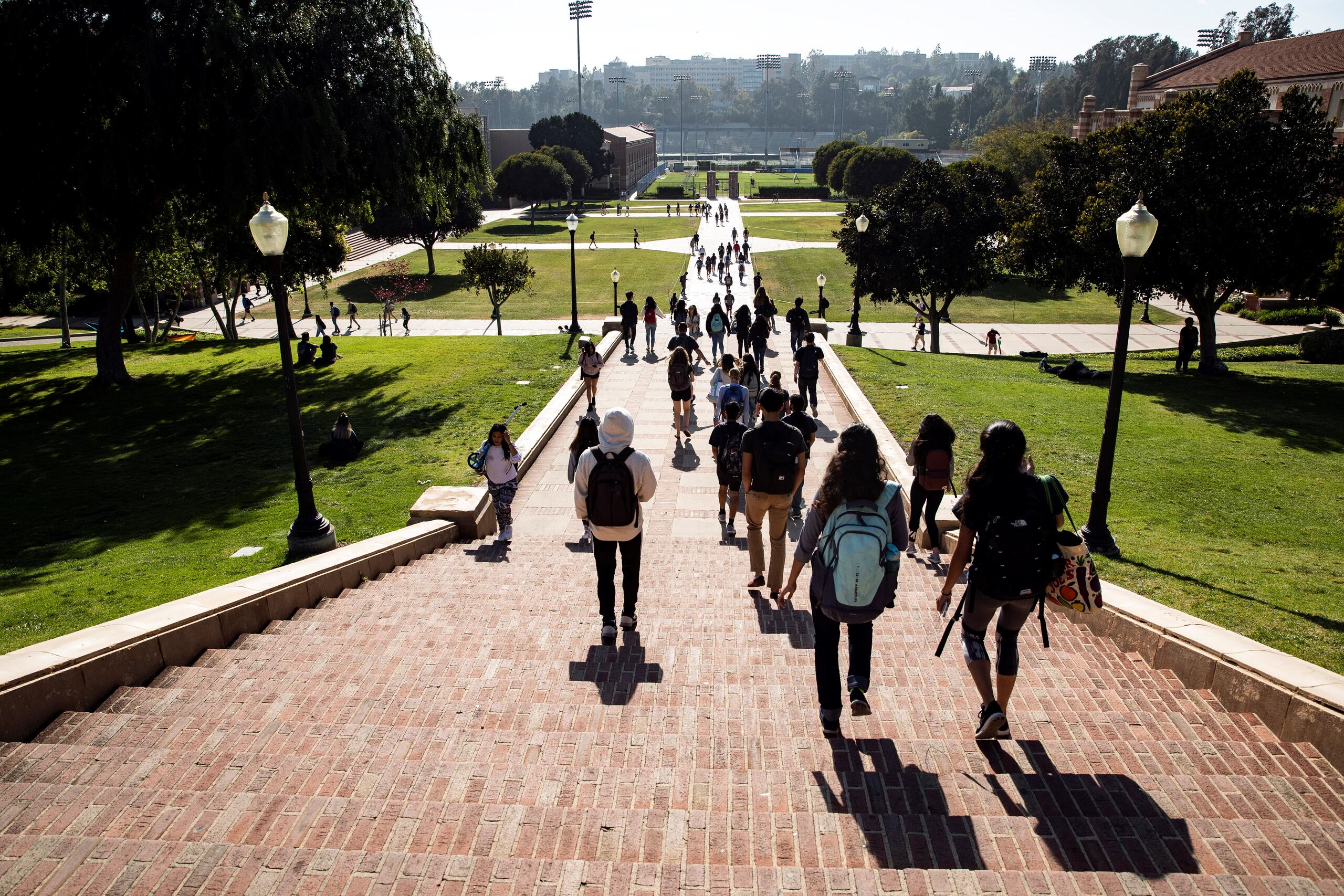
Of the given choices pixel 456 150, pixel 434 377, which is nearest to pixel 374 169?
pixel 456 150

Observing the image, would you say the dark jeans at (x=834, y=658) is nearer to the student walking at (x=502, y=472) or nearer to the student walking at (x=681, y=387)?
the student walking at (x=502, y=472)

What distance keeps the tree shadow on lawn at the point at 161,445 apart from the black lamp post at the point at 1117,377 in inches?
354

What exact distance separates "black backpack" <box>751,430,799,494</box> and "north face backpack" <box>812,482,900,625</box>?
6.14ft

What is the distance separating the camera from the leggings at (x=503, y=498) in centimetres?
936

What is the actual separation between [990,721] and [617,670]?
88.4 inches

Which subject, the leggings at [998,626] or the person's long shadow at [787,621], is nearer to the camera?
the leggings at [998,626]

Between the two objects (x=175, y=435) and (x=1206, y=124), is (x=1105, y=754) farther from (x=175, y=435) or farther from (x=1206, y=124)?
(x=1206, y=124)

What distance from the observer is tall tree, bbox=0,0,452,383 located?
15.1m

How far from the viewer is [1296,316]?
3731 centimetres

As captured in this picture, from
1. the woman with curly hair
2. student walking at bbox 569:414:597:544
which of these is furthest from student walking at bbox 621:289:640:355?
the woman with curly hair

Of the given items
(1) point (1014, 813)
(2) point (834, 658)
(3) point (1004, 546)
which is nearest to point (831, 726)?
(2) point (834, 658)

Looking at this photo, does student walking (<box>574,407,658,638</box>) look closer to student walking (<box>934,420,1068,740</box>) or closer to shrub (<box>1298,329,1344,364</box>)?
student walking (<box>934,420,1068,740</box>)

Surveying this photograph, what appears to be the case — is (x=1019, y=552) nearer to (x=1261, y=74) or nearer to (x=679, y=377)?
(x=679, y=377)

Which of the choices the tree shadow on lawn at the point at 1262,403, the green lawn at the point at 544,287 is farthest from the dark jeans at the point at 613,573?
the green lawn at the point at 544,287
